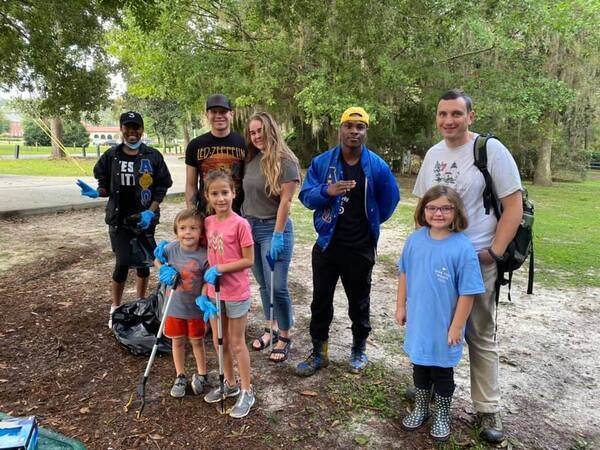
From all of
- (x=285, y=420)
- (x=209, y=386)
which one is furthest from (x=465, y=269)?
(x=209, y=386)

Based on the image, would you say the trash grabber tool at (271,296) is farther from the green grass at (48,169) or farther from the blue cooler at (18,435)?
the green grass at (48,169)

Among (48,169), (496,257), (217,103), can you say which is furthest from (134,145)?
(48,169)

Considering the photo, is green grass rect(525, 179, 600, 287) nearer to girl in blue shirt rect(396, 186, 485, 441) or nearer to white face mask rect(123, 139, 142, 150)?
girl in blue shirt rect(396, 186, 485, 441)

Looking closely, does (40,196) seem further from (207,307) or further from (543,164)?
(543,164)

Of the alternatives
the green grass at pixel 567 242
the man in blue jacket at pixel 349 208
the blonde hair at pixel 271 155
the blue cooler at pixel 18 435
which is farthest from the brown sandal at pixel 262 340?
the green grass at pixel 567 242

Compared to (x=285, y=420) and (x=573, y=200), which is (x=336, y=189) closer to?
(x=285, y=420)

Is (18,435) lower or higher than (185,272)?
lower

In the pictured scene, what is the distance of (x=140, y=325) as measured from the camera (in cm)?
351

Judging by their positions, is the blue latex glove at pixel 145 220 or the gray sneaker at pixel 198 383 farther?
the blue latex glove at pixel 145 220

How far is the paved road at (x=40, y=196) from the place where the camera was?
9.16 meters

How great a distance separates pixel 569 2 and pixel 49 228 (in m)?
12.8

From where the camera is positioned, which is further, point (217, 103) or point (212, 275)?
point (217, 103)

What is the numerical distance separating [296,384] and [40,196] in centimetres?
1009

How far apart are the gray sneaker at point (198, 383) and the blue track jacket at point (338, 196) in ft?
3.85
